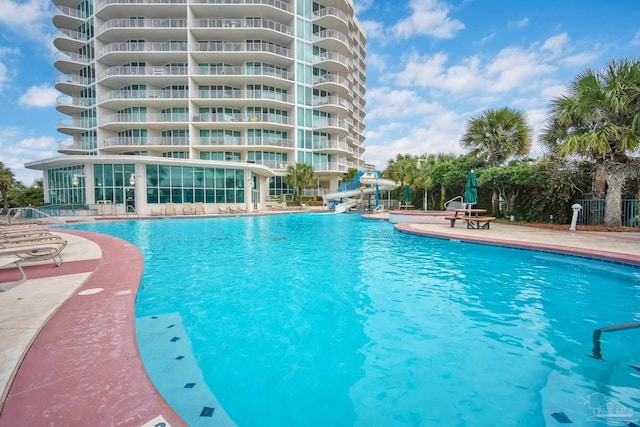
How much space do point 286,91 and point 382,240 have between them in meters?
30.0

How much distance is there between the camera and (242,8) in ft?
107

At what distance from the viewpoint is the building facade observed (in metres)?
32.0

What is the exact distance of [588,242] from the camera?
8836 millimetres

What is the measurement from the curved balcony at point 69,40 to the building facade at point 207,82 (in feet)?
0.48

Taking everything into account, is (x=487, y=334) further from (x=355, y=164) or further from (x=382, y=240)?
(x=355, y=164)

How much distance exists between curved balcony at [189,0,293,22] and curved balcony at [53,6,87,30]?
47.0 feet

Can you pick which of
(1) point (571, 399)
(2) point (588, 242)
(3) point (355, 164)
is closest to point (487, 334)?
(1) point (571, 399)

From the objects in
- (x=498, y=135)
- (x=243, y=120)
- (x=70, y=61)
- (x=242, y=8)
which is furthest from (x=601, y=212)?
(x=70, y=61)

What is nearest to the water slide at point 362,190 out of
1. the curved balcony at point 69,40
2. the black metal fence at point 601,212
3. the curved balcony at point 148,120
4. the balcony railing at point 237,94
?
the balcony railing at point 237,94

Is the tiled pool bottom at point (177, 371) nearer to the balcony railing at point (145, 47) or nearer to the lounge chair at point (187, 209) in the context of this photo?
the lounge chair at point (187, 209)

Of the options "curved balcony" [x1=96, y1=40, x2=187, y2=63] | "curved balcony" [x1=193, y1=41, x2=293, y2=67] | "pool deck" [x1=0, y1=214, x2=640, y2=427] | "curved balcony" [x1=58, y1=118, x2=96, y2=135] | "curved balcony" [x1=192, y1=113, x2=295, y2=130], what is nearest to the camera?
"pool deck" [x1=0, y1=214, x2=640, y2=427]

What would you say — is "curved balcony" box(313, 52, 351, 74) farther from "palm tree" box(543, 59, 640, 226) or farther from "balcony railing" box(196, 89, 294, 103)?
"palm tree" box(543, 59, 640, 226)

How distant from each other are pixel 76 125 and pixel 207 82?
17390 mm

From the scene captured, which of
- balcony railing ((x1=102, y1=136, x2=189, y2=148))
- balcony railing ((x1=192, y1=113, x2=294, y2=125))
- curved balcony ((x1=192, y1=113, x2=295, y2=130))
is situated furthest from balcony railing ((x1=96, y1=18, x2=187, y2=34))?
balcony railing ((x1=102, y1=136, x2=189, y2=148))
